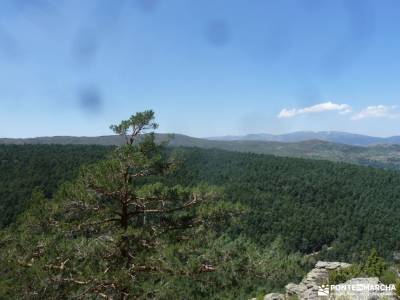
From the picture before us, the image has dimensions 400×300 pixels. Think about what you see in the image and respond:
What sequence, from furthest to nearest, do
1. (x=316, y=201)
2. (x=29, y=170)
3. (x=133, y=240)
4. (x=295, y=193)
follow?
1. (x=295, y=193)
2. (x=316, y=201)
3. (x=29, y=170)
4. (x=133, y=240)

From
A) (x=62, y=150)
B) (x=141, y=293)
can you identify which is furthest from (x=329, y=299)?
(x=62, y=150)

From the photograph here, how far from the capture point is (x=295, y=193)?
157 m

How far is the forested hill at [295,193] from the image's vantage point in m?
114

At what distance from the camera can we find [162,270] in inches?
439

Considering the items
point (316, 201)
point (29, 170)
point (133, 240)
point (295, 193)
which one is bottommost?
point (316, 201)

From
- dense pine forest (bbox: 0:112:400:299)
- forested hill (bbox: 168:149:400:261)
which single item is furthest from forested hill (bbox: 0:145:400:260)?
dense pine forest (bbox: 0:112:400:299)

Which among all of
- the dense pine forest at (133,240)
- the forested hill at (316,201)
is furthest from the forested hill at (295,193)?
the dense pine forest at (133,240)

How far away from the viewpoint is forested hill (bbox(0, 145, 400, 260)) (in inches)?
4505

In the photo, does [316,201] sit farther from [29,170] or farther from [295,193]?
[29,170]

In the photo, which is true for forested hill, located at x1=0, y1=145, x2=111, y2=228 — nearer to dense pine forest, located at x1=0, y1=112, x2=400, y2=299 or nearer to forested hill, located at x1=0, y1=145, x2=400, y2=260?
forested hill, located at x1=0, y1=145, x2=400, y2=260

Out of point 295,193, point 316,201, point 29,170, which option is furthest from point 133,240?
point 295,193

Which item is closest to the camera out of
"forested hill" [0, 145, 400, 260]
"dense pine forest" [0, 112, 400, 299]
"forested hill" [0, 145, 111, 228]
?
"dense pine forest" [0, 112, 400, 299]

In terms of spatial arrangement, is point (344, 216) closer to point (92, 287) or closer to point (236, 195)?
point (236, 195)

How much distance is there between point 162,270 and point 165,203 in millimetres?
2213
